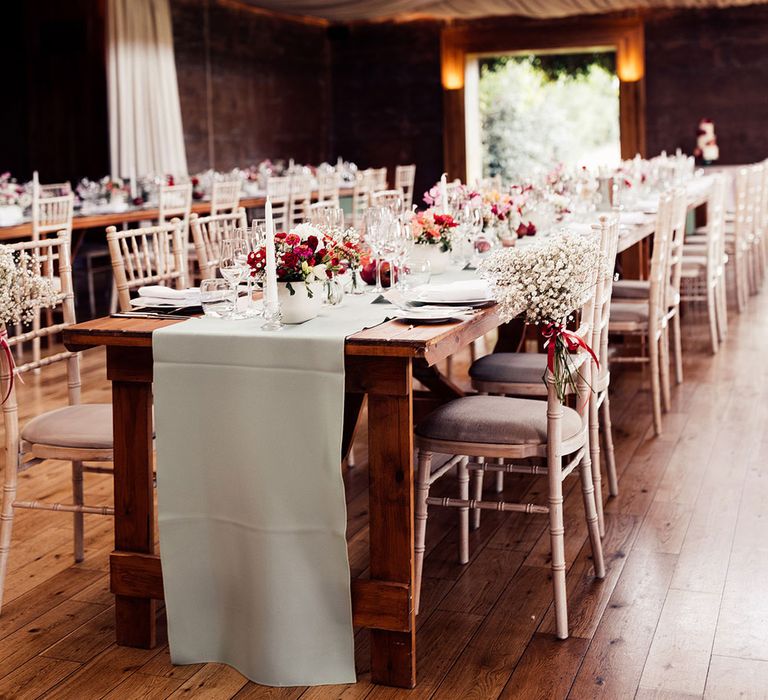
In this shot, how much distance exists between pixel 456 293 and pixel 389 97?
11.8 m

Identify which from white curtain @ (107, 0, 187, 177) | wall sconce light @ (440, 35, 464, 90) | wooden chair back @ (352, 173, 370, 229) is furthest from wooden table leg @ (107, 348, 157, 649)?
wall sconce light @ (440, 35, 464, 90)

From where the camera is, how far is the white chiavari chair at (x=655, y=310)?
486 centimetres

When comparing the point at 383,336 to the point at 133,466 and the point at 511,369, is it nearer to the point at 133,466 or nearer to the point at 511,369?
the point at 133,466

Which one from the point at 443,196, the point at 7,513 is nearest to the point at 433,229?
the point at 443,196

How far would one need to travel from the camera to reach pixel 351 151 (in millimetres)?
14773

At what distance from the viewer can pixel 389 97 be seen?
47.5 feet

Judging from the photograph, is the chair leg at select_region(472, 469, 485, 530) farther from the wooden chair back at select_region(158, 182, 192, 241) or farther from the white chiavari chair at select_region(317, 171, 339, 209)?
the white chiavari chair at select_region(317, 171, 339, 209)

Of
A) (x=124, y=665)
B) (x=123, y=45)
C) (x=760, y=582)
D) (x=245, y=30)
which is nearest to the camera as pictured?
(x=124, y=665)

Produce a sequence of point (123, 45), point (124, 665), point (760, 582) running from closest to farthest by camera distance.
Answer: point (124, 665)
point (760, 582)
point (123, 45)

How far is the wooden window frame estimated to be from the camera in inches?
518

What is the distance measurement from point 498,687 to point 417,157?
1221 cm

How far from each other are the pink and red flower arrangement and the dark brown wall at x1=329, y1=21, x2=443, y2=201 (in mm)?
10402

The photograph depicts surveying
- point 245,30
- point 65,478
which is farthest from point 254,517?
point 245,30

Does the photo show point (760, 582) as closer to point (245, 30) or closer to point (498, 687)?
point (498, 687)
